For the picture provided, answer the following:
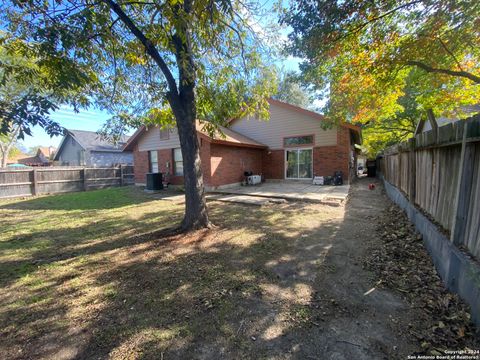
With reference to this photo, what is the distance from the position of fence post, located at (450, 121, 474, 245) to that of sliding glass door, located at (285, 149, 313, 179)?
11157mm

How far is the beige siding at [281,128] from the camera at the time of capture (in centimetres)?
1319

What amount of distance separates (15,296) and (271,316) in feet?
11.0

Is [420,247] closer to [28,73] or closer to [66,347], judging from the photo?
[66,347]

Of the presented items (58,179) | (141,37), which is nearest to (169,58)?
(141,37)

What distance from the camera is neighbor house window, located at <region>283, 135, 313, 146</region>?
13.6 metres

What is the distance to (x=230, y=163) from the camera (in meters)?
12.5

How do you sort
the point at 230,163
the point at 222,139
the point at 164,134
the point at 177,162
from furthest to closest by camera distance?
the point at 164,134
the point at 177,162
the point at 230,163
the point at 222,139

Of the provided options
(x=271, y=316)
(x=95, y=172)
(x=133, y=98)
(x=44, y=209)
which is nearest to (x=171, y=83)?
(x=133, y=98)

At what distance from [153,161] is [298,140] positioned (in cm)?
948

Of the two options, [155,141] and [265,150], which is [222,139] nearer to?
[265,150]

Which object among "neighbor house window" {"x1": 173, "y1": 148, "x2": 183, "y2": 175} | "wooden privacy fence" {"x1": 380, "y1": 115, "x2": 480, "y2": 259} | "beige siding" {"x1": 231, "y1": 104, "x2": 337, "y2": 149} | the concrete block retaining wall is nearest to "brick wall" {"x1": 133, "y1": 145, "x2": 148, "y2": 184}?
"neighbor house window" {"x1": 173, "y1": 148, "x2": 183, "y2": 175}

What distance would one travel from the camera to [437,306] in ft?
8.06

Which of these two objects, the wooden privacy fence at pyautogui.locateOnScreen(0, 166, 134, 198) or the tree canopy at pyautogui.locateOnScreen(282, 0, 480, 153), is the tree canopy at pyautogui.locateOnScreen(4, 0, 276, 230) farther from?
the wooden privacy fence at pyautogui.locateOnScreen(0, 166, 134, 198)

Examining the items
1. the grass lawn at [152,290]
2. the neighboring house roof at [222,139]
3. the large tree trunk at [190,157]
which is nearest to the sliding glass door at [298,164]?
the neighboring house roof at [222,139]
